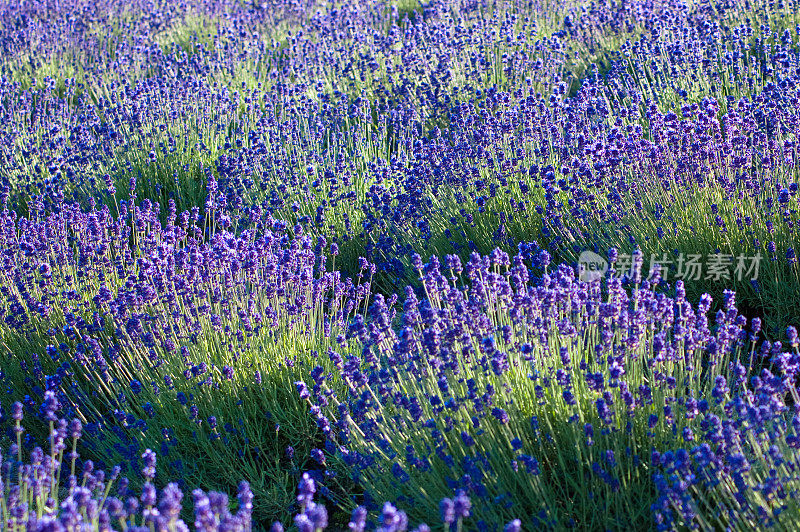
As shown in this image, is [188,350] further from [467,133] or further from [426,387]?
[467,133]

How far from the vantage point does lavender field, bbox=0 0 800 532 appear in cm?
209

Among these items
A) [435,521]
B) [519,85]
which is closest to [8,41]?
[519,85]

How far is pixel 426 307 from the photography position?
8.06 ft

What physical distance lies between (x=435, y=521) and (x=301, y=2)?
955 cm

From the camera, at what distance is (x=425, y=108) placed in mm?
5809

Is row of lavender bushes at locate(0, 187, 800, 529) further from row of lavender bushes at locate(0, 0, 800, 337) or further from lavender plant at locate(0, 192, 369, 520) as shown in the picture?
row of lavender bushes at locate(0, 0, 800, 337)

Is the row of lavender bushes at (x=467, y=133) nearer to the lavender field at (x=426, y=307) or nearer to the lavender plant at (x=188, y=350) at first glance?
the lavender field at (x=426, y=307)

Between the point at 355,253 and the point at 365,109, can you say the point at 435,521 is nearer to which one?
the point at 355,253

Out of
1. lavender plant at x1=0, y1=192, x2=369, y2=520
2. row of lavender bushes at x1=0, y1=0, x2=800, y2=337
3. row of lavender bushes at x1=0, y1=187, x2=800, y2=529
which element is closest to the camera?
row of lavender bushes at x1=0, y1=187, x2=800, y2=529

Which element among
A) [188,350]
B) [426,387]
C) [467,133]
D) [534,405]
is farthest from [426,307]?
[467,133]

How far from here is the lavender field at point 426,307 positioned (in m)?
2.09

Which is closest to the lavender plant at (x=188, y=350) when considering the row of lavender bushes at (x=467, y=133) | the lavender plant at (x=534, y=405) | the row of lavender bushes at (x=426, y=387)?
the row of lavender bushes at (x=426, y=387)

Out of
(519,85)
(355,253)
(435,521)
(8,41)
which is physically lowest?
(435,521)

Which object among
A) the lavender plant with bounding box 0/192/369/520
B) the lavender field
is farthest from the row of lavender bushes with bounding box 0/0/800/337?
the lavender plant with bounding box 0/192/369/520
